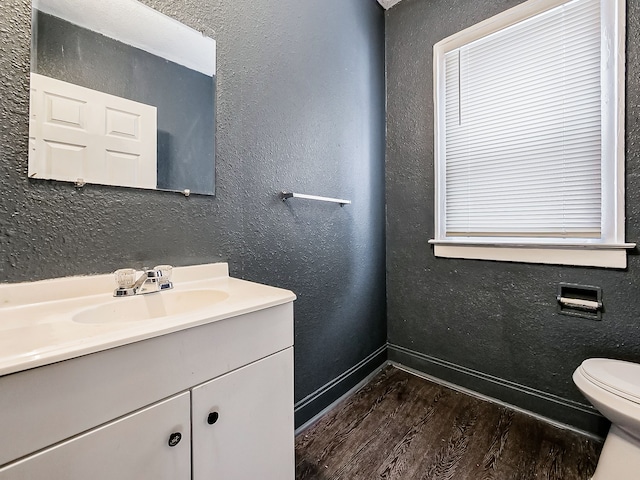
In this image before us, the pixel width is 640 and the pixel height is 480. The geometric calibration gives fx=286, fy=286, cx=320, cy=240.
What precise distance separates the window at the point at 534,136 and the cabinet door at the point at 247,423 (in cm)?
133

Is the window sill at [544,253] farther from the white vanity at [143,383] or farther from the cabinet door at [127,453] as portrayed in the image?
the cabinet door at [127,453]

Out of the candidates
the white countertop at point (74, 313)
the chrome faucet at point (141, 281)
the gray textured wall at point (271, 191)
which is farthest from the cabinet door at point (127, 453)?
the gray textured wall at point (271, 191)

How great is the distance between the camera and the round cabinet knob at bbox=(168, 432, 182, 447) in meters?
0.59

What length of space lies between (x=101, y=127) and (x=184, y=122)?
0.24 meters

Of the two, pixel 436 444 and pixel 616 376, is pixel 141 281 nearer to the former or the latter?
pixel 436 444

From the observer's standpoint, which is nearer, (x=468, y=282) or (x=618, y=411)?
(x=618, y=411)

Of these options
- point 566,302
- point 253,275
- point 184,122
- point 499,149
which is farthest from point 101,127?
point 566,302

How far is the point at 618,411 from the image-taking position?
91 centimetres

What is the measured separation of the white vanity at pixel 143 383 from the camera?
450mm

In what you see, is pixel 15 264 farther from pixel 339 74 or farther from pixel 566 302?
pixel 566 302

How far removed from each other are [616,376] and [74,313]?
1705 millimetres

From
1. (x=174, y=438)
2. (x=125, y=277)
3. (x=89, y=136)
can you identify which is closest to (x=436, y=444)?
(x=174, y=438)

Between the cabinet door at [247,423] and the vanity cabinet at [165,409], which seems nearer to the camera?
the vanity cabinet at [165,409]

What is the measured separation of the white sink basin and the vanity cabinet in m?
0.13
